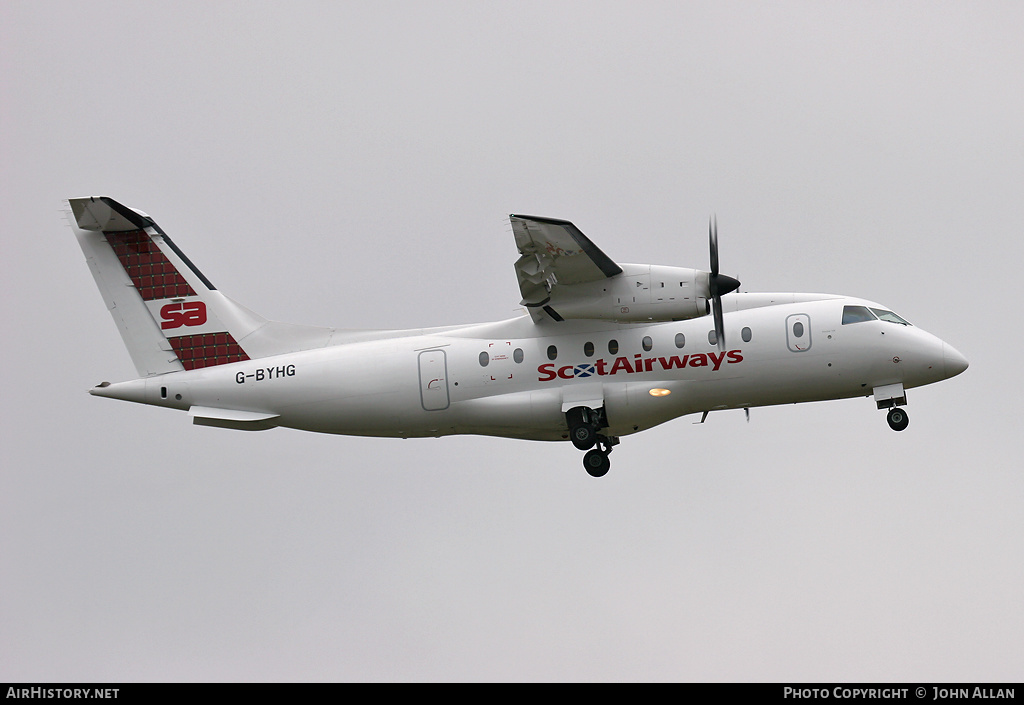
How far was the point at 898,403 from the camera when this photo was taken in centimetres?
2388

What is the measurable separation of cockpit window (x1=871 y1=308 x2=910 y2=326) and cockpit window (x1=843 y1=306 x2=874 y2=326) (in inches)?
6.3

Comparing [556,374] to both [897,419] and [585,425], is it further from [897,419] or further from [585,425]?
[897,419]

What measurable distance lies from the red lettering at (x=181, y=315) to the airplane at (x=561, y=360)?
0.09 metres

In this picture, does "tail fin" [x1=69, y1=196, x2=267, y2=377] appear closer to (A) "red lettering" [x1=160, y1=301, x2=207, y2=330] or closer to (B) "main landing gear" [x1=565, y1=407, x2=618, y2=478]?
(A) "red lettering" [x1=160, y1=301, x2=207, y2=330]

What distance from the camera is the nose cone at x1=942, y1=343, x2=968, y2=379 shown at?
23.8 m

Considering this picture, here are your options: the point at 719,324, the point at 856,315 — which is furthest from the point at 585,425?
the point at 856,315

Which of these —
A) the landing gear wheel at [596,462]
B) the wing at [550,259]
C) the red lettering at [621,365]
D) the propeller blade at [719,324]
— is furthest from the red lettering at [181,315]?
the propeller blade at [719,324]

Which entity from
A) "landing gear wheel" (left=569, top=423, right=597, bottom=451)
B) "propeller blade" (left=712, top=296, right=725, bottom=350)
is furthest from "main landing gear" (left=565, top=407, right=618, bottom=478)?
"propeller blade" (left=712, top=296, right=725, bottom=350)

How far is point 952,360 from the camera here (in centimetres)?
2381

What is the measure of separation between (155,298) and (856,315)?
13.8m

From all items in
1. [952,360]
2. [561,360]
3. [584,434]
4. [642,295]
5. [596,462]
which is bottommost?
[596,462]

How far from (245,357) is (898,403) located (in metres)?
12.6
